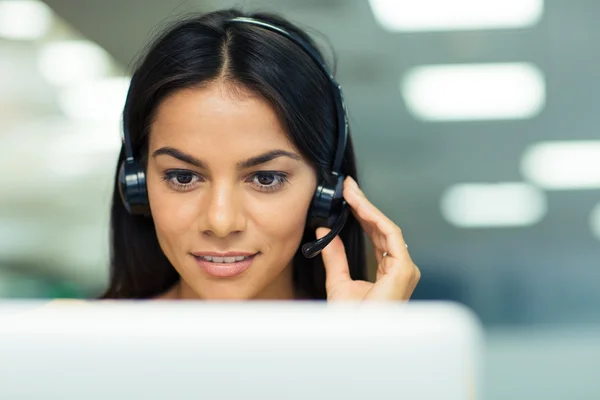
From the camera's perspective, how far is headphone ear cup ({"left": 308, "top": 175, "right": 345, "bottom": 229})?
4.05 ft

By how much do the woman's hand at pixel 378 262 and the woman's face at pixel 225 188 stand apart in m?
0.09

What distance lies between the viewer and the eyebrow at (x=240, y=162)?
1.15 meters

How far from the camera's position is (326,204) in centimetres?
123

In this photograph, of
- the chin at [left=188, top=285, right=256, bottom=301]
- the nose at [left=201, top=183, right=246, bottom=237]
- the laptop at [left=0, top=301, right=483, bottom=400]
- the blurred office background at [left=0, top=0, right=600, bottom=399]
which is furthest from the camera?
the blurred office background at [left=0, top=0, right=600, bottom=399]

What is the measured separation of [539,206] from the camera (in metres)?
4.30

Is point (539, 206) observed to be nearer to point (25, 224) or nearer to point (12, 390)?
point (25, 224)

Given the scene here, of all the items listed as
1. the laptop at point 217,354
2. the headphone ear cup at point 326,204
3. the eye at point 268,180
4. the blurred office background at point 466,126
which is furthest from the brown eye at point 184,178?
the blurred office background at point 466,126

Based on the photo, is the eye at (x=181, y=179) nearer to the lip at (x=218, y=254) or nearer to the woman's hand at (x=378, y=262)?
the lip at (x=218, y=254)

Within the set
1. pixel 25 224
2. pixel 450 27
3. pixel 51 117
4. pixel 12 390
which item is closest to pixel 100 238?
pixel 25 224

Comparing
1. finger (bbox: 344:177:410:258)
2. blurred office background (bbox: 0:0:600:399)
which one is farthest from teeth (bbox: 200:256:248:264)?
blurred office background (bbox: 0:0:600:399)

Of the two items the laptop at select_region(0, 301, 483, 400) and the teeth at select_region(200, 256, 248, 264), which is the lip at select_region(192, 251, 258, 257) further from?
the laptop at select_region(0, 301, 483, 400)

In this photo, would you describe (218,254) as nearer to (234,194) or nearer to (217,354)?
(234,194)

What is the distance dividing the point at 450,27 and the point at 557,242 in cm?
148

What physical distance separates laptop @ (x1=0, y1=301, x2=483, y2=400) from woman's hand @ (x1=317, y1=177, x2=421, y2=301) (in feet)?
2.69
